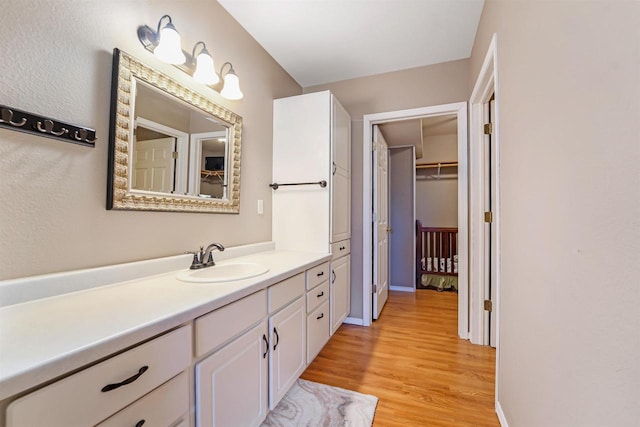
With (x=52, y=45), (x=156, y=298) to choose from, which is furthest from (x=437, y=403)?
(x=52, y=45)

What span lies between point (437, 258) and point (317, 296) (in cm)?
285

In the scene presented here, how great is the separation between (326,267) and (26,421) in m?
1.66

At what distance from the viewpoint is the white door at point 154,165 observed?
1.27 meters

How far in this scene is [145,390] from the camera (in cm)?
75

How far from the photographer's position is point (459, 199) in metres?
2.44

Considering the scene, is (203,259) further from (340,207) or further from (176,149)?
(340,207)

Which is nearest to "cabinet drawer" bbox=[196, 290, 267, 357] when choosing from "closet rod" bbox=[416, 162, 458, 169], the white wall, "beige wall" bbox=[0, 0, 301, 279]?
"beige wall" bbox=[0, 0, 301, 279]

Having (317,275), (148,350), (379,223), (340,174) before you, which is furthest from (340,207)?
(148,350)

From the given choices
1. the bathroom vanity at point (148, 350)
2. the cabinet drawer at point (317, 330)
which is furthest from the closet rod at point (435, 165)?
the bathroom vanity at point (148, 350)

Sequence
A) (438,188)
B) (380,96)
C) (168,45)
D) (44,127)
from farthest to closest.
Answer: (438,188)
(380,96)
(168,45)
(44,127)

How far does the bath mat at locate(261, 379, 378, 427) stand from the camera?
141 centimetres

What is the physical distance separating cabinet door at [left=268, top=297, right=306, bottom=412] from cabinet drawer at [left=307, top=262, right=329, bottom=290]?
0.15 metres

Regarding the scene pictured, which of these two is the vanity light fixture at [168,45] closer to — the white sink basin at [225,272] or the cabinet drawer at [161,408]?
the white sink basin at [225,272]

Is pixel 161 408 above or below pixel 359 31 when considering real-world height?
below
